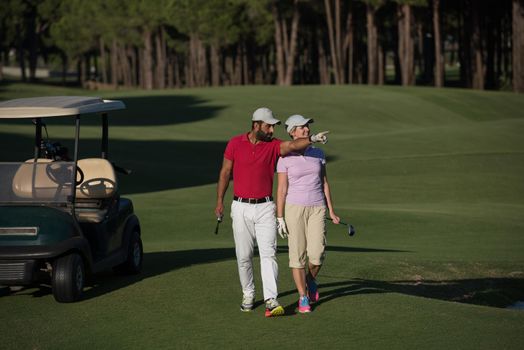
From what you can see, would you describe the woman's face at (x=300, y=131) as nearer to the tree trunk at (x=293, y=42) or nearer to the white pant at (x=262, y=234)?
the white pant at (x=262, y=234)

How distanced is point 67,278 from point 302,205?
2.51 metres

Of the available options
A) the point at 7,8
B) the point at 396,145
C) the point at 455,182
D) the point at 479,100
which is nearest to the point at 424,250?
the point at 455,182

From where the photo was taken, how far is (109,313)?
404 inches

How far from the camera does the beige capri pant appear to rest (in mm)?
10398

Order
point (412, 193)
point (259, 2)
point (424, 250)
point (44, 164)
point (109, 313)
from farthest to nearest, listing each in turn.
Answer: point (259, 2), point (412, 193), point (424, 250), point (44, 164), point (109, 313)

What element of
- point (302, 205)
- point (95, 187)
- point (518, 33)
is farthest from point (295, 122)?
point (518, 33)

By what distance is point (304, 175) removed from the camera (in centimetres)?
1045

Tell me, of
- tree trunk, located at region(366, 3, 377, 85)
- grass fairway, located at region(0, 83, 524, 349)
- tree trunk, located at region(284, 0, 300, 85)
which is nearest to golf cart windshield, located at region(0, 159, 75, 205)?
grass fairway, located at region(0, 83, 524, 349)

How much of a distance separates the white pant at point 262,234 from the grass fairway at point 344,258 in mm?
410

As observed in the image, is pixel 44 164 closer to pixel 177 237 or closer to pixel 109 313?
pixel 109 313

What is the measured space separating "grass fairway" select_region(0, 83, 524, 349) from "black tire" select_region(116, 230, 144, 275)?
17cm

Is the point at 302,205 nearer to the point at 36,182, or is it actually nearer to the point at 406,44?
the point at 36,182

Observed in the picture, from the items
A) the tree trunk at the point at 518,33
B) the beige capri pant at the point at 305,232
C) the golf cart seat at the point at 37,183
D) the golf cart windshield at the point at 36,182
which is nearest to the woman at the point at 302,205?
the beige capri pant at the point at 305,232

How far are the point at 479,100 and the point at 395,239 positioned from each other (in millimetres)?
40185
